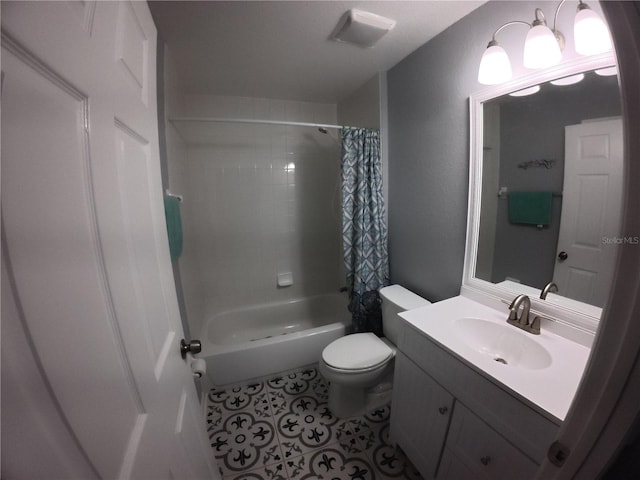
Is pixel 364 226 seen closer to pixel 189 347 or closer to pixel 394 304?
pixel 394 304

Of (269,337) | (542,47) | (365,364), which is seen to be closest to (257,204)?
(269,337)

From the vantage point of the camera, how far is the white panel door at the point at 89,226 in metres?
0.26

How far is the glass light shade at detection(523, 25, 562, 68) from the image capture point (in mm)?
859

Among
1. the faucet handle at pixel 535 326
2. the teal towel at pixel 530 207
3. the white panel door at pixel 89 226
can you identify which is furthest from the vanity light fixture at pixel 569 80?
the white panel door at pixel 89 226

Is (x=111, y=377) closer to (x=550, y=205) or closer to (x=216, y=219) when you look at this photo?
(x=550, y=205)

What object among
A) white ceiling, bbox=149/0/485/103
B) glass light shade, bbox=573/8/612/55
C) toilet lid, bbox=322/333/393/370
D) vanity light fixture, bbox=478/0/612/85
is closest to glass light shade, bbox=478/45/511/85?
vanity light fixture, bbox=478/0/612/85

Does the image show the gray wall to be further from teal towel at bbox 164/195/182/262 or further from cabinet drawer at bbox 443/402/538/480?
teal towel at bbox 164/195/182/262

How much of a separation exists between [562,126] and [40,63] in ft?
4.90

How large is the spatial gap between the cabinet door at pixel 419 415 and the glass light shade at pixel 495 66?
1318 millimetres

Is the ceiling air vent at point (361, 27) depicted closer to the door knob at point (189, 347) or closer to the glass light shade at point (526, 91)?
the glass light shade at point (526, 91)

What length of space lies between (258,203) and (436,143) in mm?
1609

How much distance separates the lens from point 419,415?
1113 millimetres

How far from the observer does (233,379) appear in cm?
172

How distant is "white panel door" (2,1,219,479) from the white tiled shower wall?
1476 millimetres
